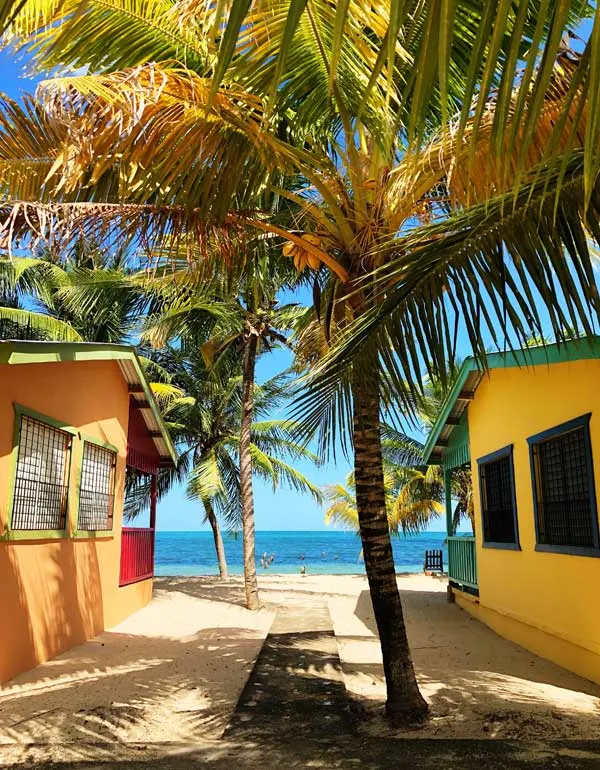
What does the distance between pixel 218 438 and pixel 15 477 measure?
14959mm

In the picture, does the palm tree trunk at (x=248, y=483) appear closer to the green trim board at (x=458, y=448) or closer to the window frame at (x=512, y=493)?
the green trim board at (x=458, y=448)

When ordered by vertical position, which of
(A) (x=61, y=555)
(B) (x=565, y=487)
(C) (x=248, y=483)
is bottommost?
(A) (x=61, y=555)

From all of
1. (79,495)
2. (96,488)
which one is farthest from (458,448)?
(79,495)

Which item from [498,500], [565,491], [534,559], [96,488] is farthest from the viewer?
[498,500]

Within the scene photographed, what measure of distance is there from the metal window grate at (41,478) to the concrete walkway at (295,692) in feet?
11.2

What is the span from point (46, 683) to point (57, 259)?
488 centimetres

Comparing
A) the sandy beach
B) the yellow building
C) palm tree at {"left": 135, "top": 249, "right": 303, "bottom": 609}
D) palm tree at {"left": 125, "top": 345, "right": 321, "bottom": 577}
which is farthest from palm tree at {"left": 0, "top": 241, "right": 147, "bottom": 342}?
the yellow building

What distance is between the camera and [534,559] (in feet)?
Answer: 30.7

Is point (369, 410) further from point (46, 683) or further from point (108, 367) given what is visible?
point (108, 367)

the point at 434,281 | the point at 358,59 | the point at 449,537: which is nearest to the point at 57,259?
the point at 358,59

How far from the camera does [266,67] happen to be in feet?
16.6

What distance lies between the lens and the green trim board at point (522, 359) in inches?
275

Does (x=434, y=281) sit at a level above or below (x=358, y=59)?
below

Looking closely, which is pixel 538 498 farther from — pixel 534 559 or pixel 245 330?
pixel 245 330
